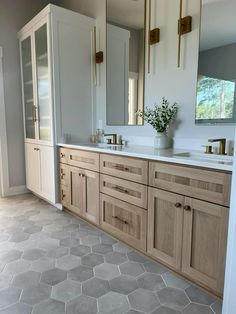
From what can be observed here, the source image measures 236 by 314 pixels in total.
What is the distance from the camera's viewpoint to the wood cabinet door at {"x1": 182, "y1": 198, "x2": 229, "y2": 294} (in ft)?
4.58

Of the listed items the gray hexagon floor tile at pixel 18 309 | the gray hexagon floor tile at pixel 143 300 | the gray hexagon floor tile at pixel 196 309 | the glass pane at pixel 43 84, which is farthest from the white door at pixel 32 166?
the gray hexagon floor tile at pixel 196 309

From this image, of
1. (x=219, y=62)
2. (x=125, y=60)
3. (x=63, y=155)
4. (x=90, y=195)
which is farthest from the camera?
(x=63, y=155)

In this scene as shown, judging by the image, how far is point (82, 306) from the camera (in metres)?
1.44

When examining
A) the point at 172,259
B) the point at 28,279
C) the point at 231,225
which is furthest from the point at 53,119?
the point at 231,225

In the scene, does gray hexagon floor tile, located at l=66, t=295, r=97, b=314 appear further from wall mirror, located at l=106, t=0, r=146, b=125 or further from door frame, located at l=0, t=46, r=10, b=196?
door frame, located at l=0, t=46, r=10, b=196

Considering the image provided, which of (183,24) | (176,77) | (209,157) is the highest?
(183,24)

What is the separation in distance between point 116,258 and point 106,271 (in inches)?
7.5

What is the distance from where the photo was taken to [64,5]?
3.54 m

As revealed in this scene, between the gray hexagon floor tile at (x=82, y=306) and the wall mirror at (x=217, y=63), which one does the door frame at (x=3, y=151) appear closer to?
the gray hexagon floor tile at (x=82, y=306)

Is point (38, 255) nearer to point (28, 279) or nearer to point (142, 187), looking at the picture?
point (28, 279)

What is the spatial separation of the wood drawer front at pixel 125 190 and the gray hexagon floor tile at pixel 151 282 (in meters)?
0.50

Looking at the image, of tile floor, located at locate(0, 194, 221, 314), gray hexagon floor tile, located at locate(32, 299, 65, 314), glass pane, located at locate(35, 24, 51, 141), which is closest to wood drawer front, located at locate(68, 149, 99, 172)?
glass pane, located at locate(35, 24, 51, 141)

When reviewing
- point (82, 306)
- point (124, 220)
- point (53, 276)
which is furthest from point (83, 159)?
point (82, 306)

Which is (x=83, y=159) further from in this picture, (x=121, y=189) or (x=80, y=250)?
(x=80, y=250)
